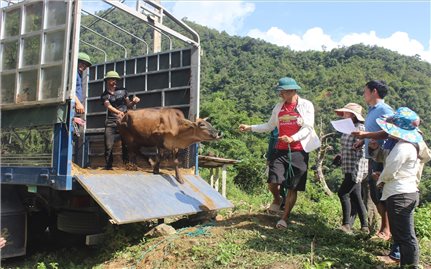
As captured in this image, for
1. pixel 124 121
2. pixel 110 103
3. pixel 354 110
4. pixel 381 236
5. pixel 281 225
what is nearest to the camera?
pixel 381 236

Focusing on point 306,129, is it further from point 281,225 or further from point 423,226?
point 423,226

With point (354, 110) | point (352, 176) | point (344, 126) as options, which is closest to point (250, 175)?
point (354, 110)

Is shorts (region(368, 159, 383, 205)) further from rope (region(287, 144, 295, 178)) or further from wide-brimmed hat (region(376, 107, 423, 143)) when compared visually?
wide-brimmed hat (region(376, 107, 423, 143))

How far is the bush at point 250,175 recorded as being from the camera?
54.3ft

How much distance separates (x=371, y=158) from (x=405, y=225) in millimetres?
1099

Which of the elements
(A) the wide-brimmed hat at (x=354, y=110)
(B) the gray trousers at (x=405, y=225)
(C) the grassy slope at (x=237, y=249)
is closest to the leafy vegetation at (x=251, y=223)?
(C) the grassy slope at (x=237, y=249)

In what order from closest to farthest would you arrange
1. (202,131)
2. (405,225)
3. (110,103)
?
1. (405,225)
2. (202,131)
3. (110,103)

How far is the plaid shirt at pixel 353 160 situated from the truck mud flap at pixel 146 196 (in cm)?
175

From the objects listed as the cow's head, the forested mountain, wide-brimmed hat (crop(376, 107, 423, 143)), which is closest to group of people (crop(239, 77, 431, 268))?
wide-brimmed hat (crop(376, 107, 423, 143))

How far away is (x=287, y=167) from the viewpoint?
4980 mm

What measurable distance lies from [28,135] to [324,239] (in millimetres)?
3564

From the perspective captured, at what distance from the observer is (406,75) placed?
57.2m

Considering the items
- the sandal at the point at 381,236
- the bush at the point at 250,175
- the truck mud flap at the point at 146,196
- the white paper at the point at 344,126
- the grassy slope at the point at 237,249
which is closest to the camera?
the grassy slope at the point at 237,249

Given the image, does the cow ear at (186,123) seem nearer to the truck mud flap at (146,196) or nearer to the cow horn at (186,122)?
the cow horn at (186,122)
